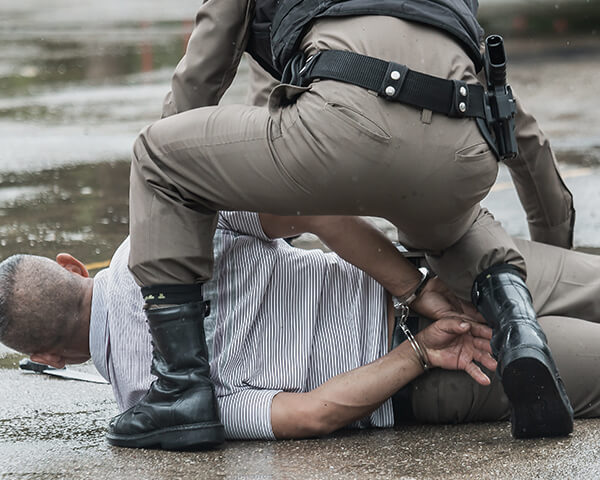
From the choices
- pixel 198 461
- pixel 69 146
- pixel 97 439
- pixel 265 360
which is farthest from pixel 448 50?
pixel 69 146

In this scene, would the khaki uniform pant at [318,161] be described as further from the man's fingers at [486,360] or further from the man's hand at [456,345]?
the man's fingers at [486,360]

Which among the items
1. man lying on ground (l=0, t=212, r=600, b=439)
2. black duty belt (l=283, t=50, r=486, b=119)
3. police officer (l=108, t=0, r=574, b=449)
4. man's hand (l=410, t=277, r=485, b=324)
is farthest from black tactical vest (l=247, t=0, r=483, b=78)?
man's hand (l=410, t=277, r=485, b=324)

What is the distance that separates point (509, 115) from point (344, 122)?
51 centimetres

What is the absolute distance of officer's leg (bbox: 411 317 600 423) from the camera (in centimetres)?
334

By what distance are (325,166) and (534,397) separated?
2.74 feet

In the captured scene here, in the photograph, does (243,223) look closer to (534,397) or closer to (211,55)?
(211,55)

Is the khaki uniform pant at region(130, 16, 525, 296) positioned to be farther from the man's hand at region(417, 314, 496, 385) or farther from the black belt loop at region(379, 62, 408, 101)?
the man's hand at region(417, 314, 496, 385)

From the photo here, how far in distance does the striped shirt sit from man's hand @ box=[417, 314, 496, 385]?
0.66ft

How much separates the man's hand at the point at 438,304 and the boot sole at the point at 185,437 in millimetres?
732

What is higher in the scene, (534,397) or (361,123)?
(361,123)

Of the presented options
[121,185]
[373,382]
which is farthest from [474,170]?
[121,185]

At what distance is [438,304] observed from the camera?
134 inches

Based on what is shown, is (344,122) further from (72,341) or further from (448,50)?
(72,341)

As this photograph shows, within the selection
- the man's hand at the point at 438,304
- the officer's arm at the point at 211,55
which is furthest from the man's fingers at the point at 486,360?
the officer's arm at the point at 211,55
